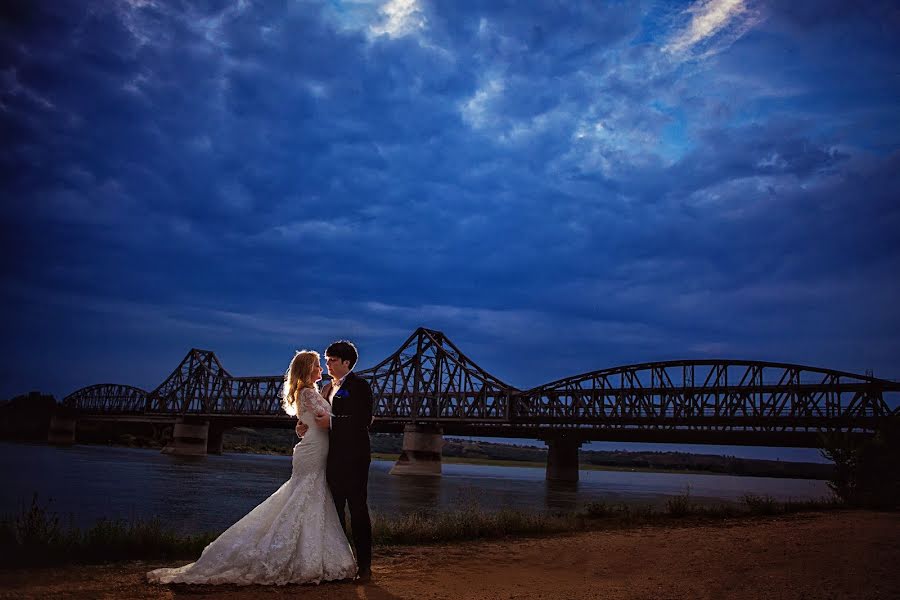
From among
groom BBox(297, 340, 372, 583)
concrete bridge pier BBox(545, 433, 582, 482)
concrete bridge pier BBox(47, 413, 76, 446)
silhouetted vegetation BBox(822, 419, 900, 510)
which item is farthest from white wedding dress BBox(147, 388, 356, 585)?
concrete bridge pier BBox(47, 413, 76, 446)

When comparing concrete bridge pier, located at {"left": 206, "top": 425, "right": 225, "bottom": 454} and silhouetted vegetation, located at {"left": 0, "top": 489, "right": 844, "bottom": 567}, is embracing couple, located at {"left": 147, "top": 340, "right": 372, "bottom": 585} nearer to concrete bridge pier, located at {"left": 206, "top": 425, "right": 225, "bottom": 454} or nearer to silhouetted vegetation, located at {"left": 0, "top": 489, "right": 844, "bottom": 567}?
silhouetted vegetation, located at {"left": 0, "top": 489, "right": 844, "bottom": 567}

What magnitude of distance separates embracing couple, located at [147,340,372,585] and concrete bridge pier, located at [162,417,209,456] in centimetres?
12147

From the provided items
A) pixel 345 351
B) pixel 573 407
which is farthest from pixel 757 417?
pixel 345 351

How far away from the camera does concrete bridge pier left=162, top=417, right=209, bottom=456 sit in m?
122

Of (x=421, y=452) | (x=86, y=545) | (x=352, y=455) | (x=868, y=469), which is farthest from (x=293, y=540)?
(x=421, y=452)

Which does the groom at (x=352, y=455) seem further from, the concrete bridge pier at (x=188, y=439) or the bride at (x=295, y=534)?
the concrete bridge pier at (x=188, y=439)

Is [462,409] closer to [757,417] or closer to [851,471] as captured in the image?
[757,417]

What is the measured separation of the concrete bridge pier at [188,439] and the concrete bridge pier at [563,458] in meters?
65.7

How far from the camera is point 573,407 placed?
333 ft

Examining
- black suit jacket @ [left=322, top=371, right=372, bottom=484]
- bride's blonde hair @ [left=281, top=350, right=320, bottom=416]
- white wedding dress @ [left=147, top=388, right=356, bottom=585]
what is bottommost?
white wedding dress @ [left=147, top=388, right=356, bottom=585]

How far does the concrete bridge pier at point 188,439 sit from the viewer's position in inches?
4794

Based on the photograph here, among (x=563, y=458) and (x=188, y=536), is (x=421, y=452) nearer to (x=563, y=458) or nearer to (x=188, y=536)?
(x=563, y=458)

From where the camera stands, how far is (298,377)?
8391 millimetres

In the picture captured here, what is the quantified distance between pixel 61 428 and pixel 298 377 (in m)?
164
